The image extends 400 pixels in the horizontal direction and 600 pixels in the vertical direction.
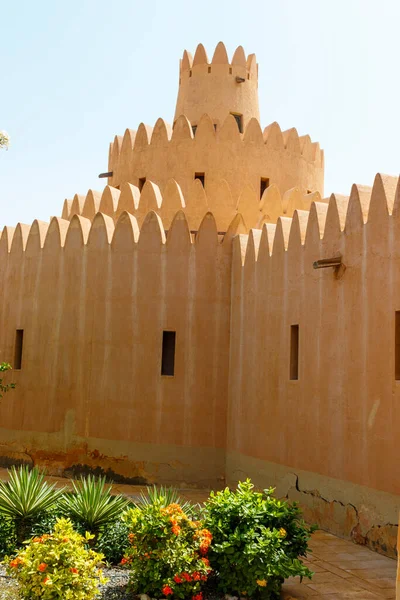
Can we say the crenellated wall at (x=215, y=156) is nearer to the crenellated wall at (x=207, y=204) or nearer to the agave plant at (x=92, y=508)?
the crenellated wall at (x=207, y=204)

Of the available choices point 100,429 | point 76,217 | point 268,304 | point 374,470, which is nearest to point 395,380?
point 374,470

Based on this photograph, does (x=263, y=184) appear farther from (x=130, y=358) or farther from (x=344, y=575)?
(x=344, y=575)

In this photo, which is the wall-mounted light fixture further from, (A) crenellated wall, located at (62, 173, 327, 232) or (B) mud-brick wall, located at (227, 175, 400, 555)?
(A) crenellated wall, located at (62, 173, 327, 232)

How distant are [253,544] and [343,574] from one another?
1.53m

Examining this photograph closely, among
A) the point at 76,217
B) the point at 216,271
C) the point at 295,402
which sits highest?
the point at 76,217

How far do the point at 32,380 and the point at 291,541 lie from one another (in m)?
8.17

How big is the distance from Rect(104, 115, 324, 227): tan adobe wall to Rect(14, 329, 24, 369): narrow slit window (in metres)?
4.14

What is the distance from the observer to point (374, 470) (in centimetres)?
780

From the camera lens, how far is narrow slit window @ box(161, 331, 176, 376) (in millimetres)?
11945

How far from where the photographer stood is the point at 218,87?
52.6ft

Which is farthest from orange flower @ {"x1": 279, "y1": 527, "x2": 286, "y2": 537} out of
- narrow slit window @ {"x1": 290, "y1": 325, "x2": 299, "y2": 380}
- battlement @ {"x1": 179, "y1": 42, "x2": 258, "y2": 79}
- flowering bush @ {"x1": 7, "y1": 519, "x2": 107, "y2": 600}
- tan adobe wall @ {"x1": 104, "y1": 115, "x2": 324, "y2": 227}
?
battlement @ {"x1": 179, "y1": 42, "x2": 258, "y2": 79}

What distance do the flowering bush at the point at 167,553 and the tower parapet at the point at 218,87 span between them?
37.6 feet

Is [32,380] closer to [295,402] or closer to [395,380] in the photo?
[295,402]

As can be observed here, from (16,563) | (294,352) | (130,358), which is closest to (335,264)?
(294,352)
